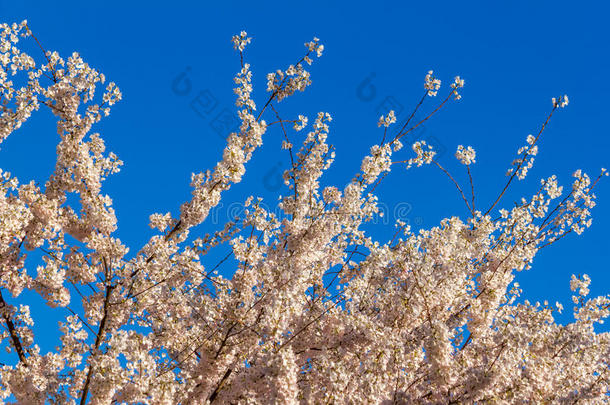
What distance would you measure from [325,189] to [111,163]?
408cm

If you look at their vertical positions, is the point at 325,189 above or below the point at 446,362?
above

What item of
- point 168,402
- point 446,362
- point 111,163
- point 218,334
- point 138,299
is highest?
point 111,163

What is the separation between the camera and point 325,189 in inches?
404

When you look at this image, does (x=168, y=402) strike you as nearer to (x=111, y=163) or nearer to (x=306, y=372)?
(x=306, y=372)

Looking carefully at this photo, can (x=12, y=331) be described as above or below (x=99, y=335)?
above

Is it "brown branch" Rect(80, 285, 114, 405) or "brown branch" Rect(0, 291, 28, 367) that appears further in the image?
"brown branch" Rect(0, 291, 28, 367)

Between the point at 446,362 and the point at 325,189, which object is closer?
the point at 446,362

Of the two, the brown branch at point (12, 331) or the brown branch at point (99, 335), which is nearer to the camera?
the brown branch at point (99, 335)

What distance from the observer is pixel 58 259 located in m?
9.18

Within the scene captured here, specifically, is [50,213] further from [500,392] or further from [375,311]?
[500,392]

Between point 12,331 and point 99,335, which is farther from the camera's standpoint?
point 12,331

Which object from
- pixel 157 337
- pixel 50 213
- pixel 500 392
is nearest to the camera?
pixel 500 392

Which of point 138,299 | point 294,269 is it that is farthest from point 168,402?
point 294,269

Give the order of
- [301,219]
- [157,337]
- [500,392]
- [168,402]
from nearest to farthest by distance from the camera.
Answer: [168,402] < [500,392] < [301,219] < [157,337]
